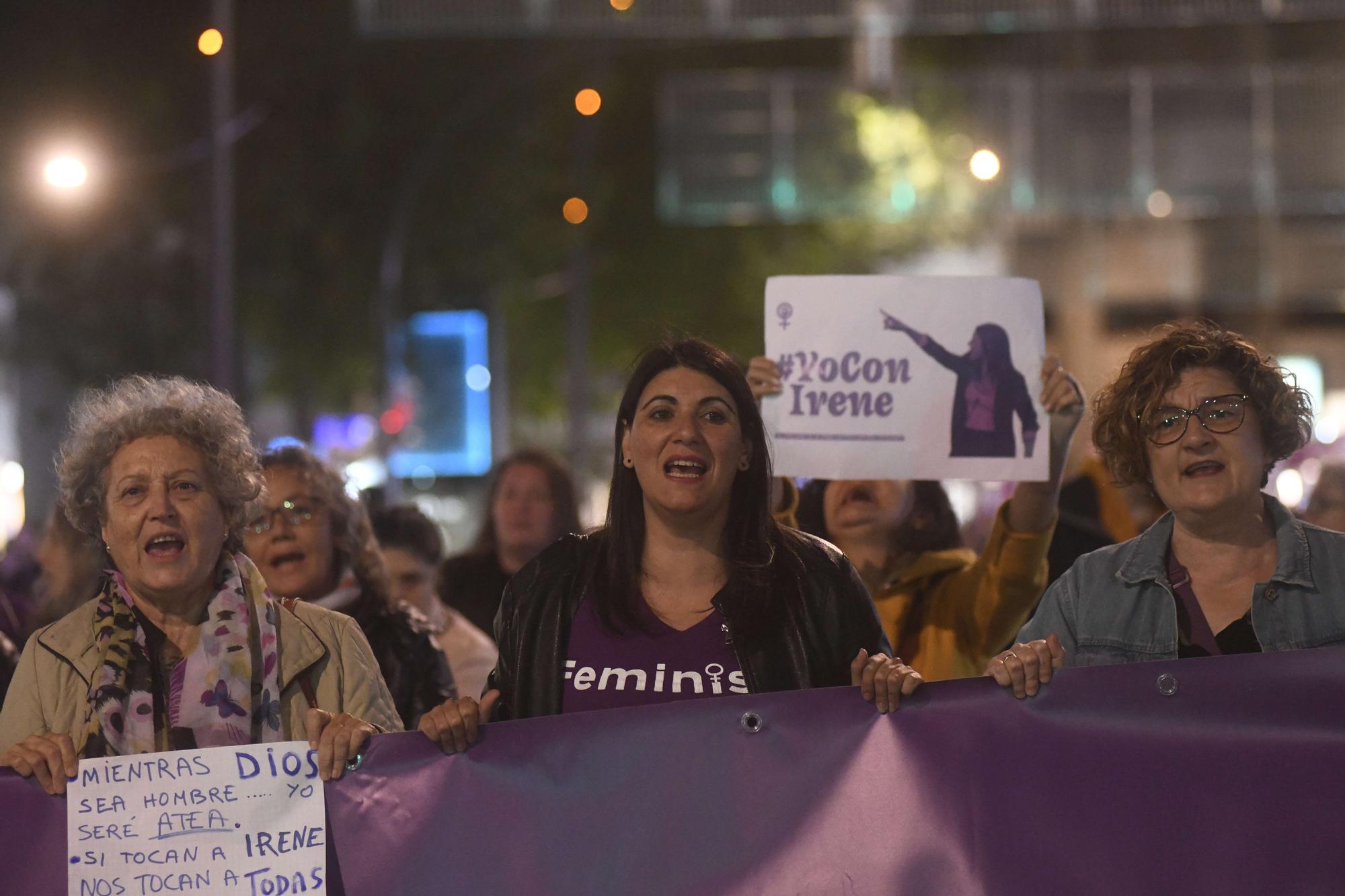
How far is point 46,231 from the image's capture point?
718 inches

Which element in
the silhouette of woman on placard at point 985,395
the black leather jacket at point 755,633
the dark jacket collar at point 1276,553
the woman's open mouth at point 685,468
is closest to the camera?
the dark jacket collar at point 1276,553

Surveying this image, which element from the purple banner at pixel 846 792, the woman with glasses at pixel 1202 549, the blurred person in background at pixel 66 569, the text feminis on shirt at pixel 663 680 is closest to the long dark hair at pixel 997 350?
the woman with glasses at pixel 1202 549

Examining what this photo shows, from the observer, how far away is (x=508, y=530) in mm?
7008

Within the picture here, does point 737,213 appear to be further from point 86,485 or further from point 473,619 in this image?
point 86,485

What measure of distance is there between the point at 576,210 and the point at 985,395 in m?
19.2

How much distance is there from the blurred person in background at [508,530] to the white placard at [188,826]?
3.08 meters

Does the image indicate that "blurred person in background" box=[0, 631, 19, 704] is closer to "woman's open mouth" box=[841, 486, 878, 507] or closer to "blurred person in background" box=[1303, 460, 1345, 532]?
"woman's open mouth" box=[841, 486, 878, 507]

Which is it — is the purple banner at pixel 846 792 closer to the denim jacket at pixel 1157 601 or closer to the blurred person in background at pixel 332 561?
the denim jacket at pixel 1157 601

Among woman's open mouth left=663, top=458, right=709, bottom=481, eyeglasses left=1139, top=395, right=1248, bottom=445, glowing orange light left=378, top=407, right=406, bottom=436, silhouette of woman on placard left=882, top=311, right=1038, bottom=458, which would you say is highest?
glowing orange light left=378, top=407, right=406, bottom=436

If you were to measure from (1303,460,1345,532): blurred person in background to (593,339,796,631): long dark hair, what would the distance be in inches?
157

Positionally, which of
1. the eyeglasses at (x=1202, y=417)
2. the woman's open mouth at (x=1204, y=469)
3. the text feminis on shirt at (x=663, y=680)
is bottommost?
the text feminis on shirt at (x=663, y=680)

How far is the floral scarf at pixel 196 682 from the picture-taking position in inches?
146

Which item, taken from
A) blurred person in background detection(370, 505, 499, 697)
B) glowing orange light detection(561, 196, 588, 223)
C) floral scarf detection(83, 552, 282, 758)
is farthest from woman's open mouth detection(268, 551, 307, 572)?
glowing orange light detection(561, 196, 588, 223)

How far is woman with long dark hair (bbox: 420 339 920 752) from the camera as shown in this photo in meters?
3.88
